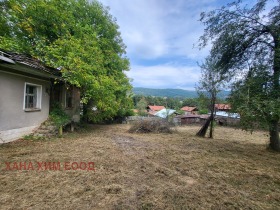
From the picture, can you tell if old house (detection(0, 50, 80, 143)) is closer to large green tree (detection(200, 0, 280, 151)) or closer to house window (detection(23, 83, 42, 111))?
house window (detection(23, 83, 42, 111))

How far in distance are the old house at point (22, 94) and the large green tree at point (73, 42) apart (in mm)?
1111

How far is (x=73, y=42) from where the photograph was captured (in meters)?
8.43

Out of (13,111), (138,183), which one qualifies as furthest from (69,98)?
(138,183)

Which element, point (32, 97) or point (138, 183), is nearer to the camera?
point (138, 183)

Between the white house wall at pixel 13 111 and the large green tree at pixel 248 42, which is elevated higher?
the large green tree at pixel 248 42

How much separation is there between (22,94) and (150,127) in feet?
25.4

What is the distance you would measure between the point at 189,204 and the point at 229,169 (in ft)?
7.98

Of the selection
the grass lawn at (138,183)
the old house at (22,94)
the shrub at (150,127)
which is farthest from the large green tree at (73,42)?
the grass lawn at (138,183)

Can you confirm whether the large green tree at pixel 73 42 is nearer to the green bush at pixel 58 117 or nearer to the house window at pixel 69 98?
the house window at pixel 69 98

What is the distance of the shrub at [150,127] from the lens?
11315 millimetres

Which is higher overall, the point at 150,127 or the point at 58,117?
the point at 58,117

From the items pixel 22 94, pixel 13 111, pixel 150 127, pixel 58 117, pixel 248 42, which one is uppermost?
pixel 248 42

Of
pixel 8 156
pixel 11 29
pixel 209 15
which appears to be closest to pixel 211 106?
pixel 209 15

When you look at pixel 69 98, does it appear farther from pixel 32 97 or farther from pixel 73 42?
pixel 73 42
